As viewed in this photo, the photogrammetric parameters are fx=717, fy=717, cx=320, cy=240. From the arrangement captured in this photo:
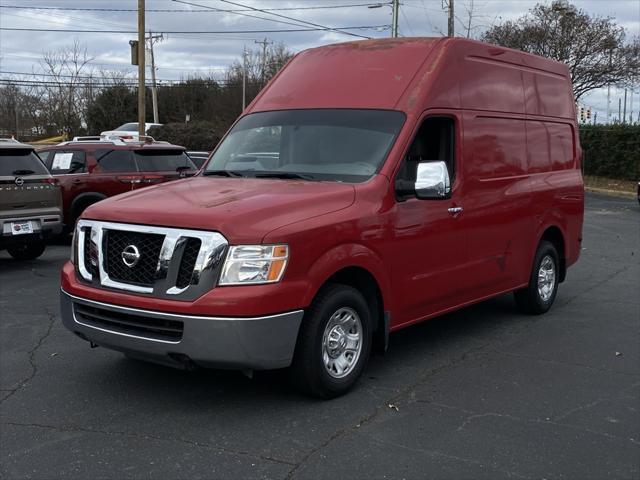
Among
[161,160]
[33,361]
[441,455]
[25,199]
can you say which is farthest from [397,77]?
[161,160]

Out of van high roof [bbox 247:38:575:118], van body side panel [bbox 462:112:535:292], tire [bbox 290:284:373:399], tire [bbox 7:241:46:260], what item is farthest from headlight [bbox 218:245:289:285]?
tire [bbox 7:241:46:260]

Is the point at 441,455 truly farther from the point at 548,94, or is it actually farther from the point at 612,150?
the point at 612,150

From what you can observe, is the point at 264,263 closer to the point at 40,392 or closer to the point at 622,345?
the point at 40,392

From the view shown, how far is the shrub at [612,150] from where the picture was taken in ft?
103

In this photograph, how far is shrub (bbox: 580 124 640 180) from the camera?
3133 centimetres

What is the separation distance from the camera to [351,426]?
4.43 meters

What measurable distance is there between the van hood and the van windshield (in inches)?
10.5

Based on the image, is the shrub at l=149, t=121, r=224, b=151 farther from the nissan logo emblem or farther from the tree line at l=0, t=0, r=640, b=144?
the nissan logo emblem

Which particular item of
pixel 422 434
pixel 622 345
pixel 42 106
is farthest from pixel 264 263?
pixel 42 106

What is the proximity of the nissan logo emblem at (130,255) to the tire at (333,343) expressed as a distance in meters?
1.13

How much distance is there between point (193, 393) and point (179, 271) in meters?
1.07

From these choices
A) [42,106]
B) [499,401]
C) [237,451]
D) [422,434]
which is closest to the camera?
[237,451]

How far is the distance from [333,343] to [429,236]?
127 centimetres

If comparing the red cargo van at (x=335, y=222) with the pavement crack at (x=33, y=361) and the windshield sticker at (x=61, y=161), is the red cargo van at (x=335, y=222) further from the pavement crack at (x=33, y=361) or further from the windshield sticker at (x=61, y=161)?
the windshield sticker at (x=61, y=161)
